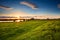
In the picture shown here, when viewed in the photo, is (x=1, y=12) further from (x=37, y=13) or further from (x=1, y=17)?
(x=37, y=13)

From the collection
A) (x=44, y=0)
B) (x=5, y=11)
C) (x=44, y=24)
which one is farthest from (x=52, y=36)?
(x=5, y=11)

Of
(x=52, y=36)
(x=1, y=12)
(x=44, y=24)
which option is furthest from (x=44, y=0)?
(x=1, y=12)

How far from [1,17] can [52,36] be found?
119 cm

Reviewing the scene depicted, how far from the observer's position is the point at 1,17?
2625mm

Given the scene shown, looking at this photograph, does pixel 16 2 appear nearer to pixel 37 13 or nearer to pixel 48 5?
pixel 37 13

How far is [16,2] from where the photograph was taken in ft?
8.59

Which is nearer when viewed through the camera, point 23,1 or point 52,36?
point 52,36

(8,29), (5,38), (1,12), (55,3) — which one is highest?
(55,3)

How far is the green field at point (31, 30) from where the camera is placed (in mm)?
2456

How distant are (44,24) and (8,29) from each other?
80 centimetres

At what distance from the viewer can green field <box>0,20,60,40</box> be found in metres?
2.46

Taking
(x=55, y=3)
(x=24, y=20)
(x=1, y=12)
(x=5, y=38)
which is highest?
(x=55, y=3)

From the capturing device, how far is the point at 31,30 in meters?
2.55

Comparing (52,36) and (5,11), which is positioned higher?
(5,11)
